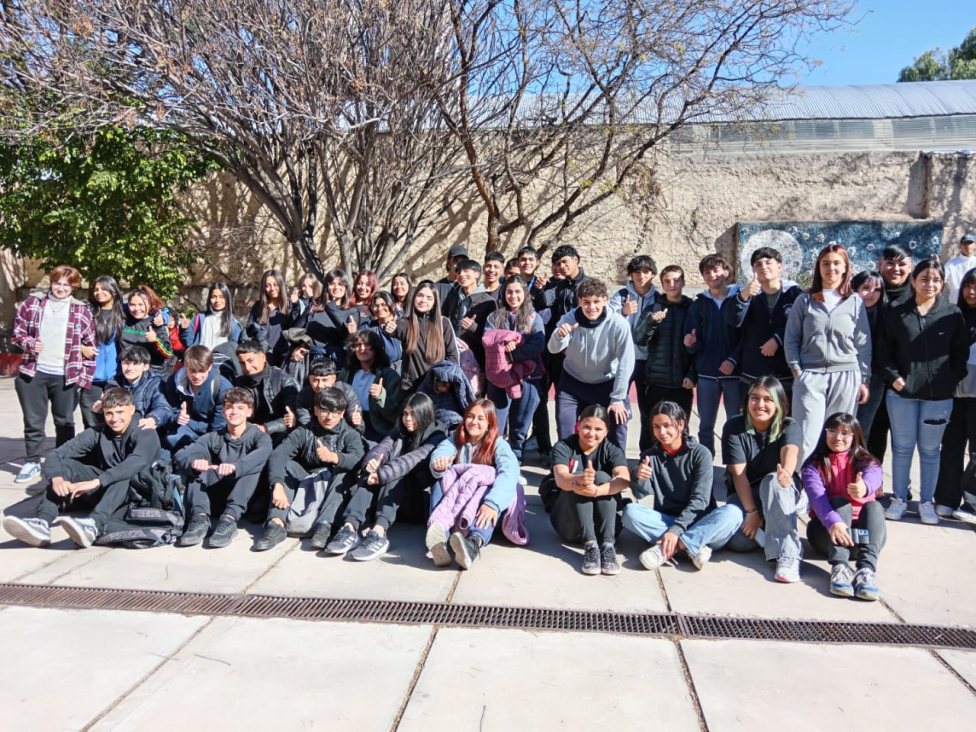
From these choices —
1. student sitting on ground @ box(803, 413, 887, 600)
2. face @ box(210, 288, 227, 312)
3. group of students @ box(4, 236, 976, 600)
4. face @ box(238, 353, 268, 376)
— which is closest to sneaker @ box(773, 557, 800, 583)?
group of students @ box(4, 236, 976, 600)

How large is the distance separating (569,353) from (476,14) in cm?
489

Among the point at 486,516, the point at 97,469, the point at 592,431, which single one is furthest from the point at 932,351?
the point at 97,469

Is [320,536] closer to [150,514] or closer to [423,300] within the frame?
[150,514]

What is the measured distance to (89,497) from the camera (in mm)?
5090

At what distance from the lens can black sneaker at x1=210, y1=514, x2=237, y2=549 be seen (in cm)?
464

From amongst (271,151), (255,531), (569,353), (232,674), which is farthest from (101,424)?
(271,151)

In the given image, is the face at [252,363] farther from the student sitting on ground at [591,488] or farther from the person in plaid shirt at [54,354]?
the student sitting on ground at [591,488]

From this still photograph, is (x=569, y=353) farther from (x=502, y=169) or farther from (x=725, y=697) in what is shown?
(x=502, y=169)

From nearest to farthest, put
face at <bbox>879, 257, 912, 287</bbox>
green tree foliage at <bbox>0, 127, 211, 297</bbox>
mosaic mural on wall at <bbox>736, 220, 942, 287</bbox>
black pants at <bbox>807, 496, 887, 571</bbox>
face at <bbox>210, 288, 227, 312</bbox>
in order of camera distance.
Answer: black pants at <bbox>807, 496, 887, 571</bbox> → face at <bbox>879, 257, 912, 287</bbox> → face at <bbox>210, 288, 227, 312</bbox> → green tree foliage at <bbox>0, 127, 211, 297</bbox> → mosaic mural on wall at <bbox>736, 220, 942, 287</bbox>

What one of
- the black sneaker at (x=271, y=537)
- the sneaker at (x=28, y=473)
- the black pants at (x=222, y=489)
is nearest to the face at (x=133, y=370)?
the sneaker at (x=28, y=473)

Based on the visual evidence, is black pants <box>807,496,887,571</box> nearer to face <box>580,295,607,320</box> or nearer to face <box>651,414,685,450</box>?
face <box>651,414,685,450</box>

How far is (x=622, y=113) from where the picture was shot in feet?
33.1

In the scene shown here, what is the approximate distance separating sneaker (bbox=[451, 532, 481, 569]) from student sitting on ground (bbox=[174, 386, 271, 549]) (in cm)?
149

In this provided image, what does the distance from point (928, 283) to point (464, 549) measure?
349 centimetres
